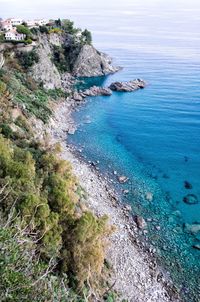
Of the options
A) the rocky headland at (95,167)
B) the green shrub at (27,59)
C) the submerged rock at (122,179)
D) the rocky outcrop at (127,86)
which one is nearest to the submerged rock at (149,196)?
the rocky headland at (95,167)

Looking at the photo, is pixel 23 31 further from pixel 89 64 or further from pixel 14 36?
pixel 89 64

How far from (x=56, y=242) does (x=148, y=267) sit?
27.2 feet

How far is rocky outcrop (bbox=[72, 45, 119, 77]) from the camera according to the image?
206 feet

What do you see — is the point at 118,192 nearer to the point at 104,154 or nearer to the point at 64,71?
the point at 104,154

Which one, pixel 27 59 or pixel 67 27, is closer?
pixel 27 59

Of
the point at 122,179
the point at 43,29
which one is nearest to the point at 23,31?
the point at 43,29

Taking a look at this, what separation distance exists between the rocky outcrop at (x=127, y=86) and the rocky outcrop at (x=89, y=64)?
8.51m

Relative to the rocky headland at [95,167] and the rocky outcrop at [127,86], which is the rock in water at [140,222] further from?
the rocky outcrop at [127,86]

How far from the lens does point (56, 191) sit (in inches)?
770

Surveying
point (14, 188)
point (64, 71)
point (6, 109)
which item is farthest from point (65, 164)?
point (64, 71)

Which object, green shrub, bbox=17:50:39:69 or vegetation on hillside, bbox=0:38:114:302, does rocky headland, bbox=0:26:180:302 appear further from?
vegetation on hillside, bbox=0:38:114:302

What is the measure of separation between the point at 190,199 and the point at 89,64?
43.4 m

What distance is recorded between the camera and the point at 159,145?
39.6m

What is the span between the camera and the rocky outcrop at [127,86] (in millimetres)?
57241
